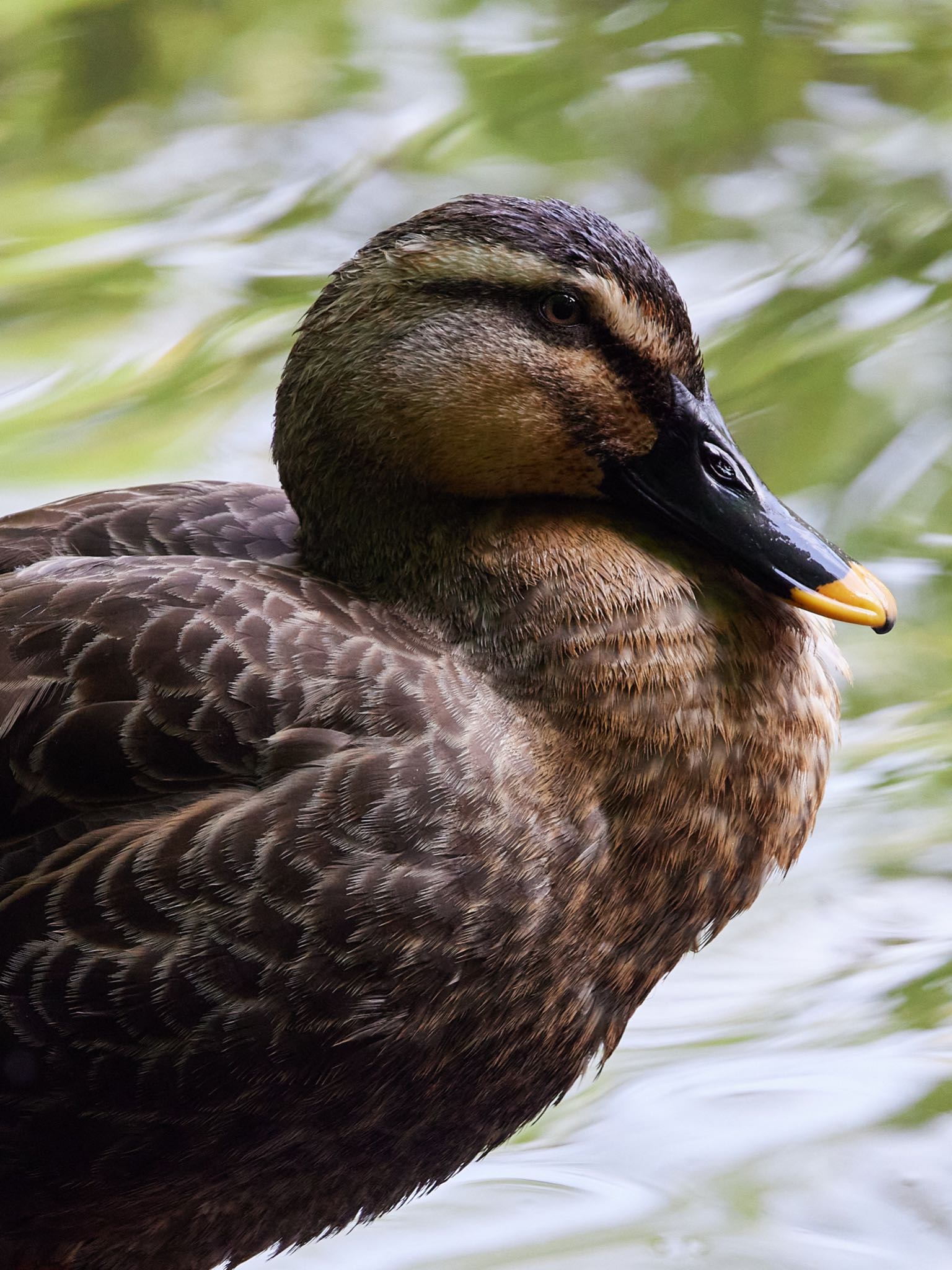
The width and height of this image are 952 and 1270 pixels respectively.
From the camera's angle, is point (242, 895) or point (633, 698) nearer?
point (242, 895)

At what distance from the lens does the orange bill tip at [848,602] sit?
6.81 ft

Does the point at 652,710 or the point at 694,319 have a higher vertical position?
the point at 652,710

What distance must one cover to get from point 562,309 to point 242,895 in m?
0.76

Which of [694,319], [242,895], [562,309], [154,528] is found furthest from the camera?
[694,319]

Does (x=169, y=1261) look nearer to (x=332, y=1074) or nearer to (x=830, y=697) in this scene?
(x=332, y=1074)

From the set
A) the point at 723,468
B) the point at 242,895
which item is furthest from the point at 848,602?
the point at 242,895

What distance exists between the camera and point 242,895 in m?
1.91

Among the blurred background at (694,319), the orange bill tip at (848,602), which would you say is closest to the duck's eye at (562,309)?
the orange bill tip at (848,602)

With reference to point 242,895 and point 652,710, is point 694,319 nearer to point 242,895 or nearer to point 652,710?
point 652,710

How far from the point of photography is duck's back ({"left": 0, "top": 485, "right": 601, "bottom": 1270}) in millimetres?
1926

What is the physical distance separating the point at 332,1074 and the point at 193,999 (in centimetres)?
19

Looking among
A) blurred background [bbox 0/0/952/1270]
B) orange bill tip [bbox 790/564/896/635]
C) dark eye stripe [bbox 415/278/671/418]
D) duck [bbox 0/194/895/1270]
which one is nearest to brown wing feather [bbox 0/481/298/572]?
duck [bbox 0/194/895/1270]

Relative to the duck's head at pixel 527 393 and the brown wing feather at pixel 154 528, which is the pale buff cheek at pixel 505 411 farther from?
the brown wing feather at pixel 154 528

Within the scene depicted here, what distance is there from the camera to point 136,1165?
6.64 ft
